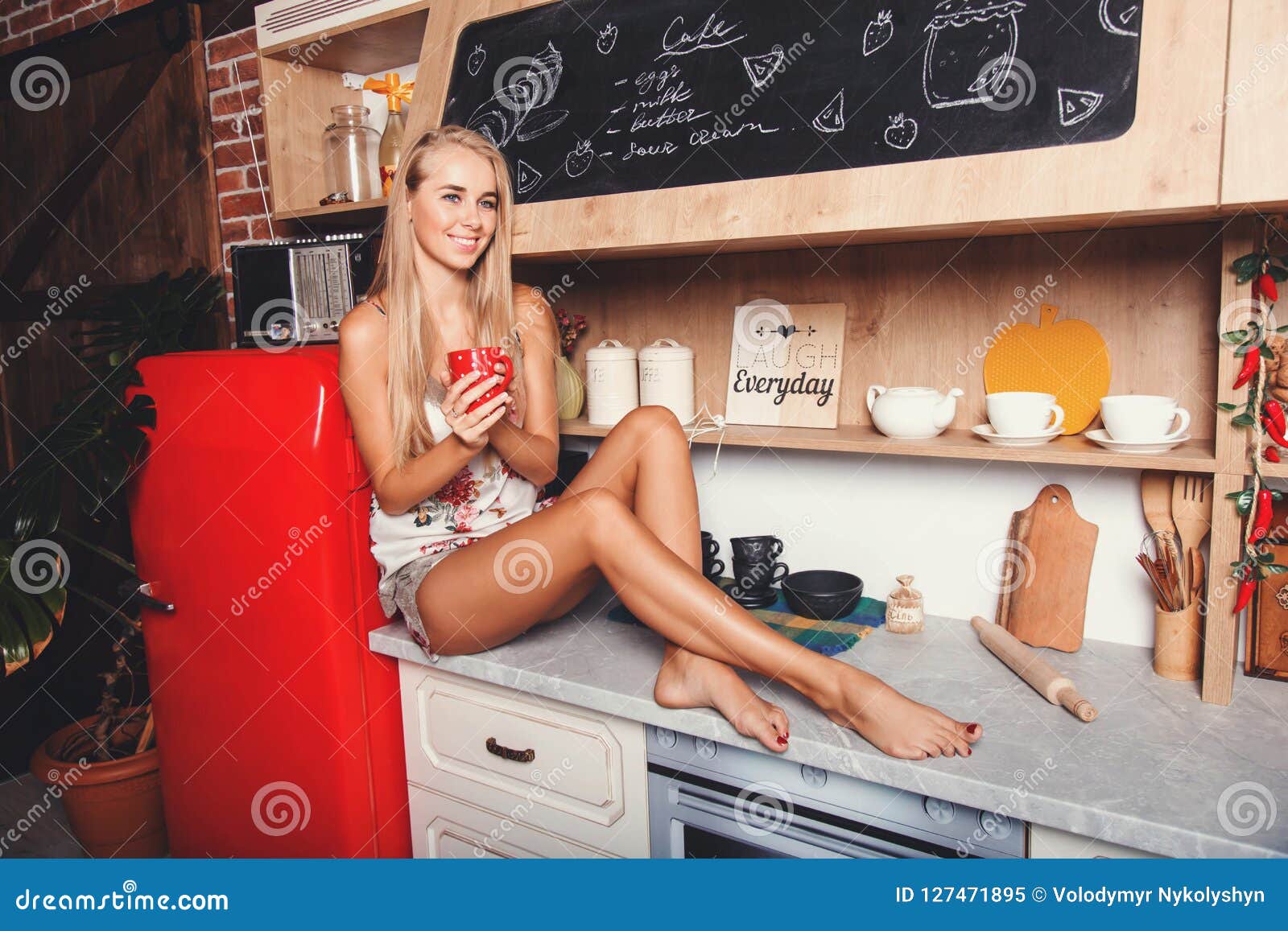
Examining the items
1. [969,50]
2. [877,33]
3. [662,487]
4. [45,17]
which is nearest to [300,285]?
[662,487]

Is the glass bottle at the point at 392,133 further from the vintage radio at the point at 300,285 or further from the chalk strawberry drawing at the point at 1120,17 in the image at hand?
the chalk strawberry drawing at the point at 1120,17

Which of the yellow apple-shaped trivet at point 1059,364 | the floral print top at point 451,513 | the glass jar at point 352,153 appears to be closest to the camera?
the yellow apple-shaped trivet at point 1059,364

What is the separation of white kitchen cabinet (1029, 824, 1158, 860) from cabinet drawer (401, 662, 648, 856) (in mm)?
605

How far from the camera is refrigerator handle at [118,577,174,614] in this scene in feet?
6.12

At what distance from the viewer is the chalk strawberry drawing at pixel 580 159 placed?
5.46 ft

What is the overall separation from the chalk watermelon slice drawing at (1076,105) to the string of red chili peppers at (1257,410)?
0.33 metres

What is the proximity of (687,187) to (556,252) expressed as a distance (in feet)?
1.07

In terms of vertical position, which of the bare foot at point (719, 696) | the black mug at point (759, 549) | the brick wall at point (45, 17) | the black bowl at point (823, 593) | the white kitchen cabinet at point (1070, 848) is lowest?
the white kitchen cabinet at point (1070, 848)

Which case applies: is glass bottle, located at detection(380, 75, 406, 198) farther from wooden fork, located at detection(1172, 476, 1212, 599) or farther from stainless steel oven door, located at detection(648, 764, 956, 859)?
wooden fork, located at detection(1172, 476, 1212, 599)

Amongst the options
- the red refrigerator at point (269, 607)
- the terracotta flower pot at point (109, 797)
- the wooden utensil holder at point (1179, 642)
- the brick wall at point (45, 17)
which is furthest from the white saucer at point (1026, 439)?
the brick wall at point (45, 17)

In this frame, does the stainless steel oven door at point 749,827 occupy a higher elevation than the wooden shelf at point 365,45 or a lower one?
lower

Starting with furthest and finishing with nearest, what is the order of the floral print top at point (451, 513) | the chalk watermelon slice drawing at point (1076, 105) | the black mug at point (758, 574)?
1. the black mug at point (758, 574)
2. the floral print top at point (451, 513)
3. the chalk watermelon slice drawing at point (1076, 105)

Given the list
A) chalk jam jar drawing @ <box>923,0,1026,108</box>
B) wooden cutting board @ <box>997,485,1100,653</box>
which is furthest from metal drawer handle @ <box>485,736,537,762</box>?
chalk jam jar drawing @ <box>923,0,1026,108</box>
